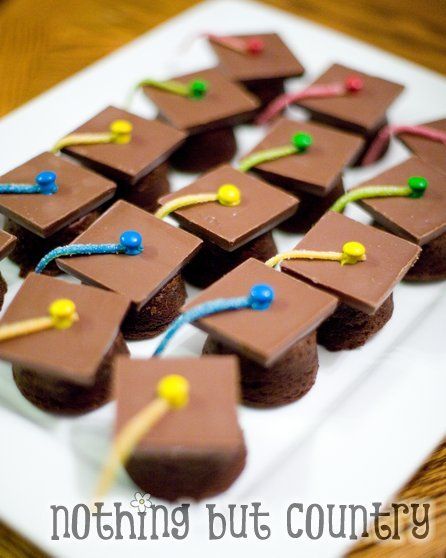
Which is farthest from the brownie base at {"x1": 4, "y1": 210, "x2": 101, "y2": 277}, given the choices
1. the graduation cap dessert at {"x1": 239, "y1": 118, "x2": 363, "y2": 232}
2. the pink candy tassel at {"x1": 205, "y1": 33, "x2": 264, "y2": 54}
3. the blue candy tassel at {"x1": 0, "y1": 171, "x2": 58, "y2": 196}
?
the pink candy tassel at {"x1": 205, "y1": 33, "x2": 264, "y2": 54}

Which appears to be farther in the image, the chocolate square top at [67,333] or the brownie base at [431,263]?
the brownie base at [431,263]

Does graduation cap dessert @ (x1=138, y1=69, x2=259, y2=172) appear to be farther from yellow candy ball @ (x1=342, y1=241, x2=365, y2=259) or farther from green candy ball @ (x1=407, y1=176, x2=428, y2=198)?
yellow candy ball @ (x1=342, y1=241, x2=365, y2=259)

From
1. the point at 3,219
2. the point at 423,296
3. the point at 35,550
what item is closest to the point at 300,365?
the point at 423,296

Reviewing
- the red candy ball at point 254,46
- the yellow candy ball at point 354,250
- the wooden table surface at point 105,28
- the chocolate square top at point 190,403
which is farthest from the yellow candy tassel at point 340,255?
the wooden table surface at point 105,28

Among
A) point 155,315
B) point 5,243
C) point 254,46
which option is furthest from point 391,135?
point 5,243

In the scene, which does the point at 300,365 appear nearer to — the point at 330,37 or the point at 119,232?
the point at 119,232

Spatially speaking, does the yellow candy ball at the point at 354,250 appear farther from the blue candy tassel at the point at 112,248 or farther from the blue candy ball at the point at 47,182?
the blue candy ball at the point at 47,182

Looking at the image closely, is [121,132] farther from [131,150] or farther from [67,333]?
[67,333]
